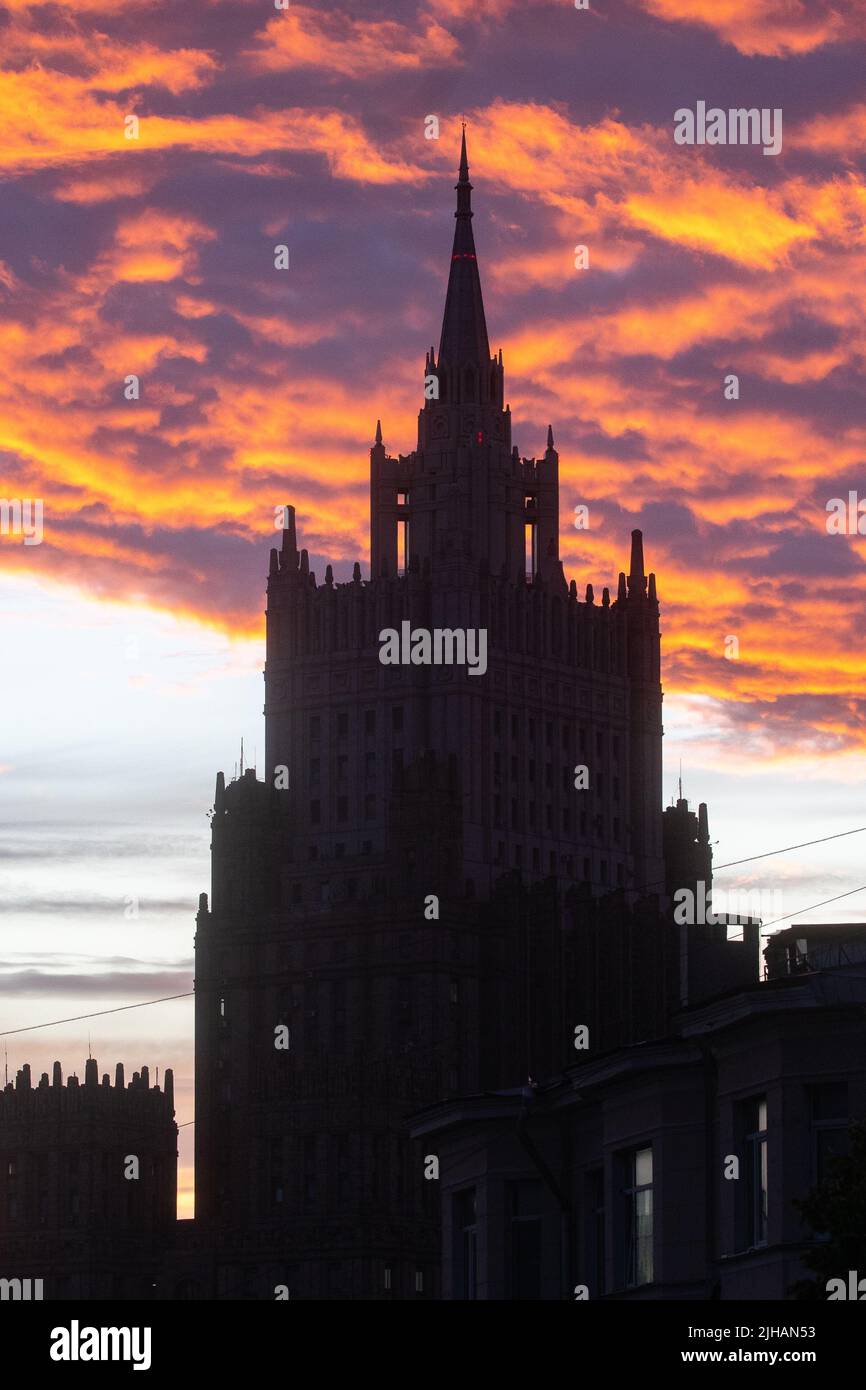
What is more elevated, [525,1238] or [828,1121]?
[828,1121]

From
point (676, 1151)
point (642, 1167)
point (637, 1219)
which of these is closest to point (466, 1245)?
point (637, 1219)

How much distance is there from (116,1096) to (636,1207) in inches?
5344

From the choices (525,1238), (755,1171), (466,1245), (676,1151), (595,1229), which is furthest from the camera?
(466,1245)

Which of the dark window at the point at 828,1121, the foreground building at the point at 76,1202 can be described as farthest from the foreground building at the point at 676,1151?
the foreground building at the point at 76,1202

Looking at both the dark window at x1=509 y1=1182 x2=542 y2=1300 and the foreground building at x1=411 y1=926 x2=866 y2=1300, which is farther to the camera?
the dark window at x1=509 y1=1182 x2=542 y2=1300

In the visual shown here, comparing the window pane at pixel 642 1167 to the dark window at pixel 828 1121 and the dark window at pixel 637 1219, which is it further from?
the dark window at pixel 828 1121

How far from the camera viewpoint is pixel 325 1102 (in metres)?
194

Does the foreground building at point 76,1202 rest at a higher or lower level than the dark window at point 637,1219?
higher

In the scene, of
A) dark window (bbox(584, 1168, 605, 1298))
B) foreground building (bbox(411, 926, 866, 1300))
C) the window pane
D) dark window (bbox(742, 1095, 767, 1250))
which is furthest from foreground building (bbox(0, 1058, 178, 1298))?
dark window (bbox(742, 1095, 767, 1250))

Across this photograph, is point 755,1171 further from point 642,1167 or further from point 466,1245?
point 466,1245

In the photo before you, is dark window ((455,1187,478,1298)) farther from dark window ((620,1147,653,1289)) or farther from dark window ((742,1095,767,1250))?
dark window ((742,1095,767,1250))

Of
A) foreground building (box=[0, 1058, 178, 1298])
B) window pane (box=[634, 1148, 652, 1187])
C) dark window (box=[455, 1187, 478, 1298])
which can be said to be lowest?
dark window (box=[455, 1187, 478, 1298])
